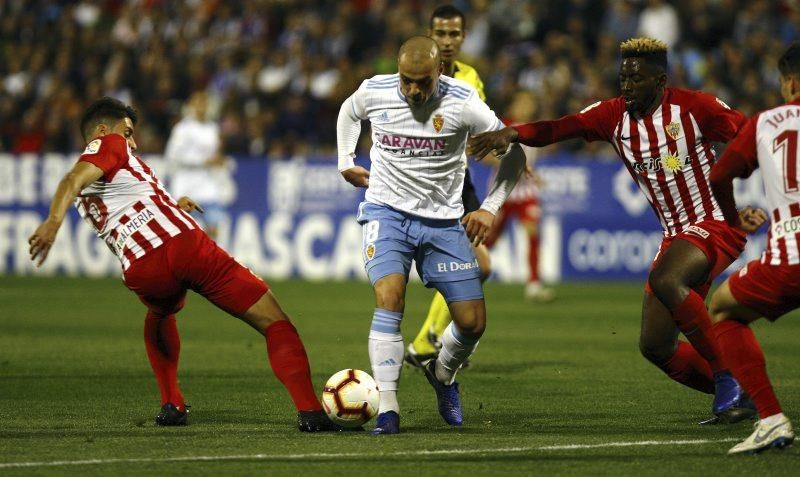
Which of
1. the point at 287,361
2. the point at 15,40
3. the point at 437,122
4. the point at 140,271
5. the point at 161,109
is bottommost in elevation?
the point at 287,361

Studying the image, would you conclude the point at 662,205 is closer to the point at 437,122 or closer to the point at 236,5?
the point at 437,122

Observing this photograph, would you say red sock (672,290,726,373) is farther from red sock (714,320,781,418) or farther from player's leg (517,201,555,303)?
player's leg (517,201,555,303)

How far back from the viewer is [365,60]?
73.7 feet

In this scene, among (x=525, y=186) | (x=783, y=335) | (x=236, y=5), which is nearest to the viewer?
(x=783, y=335)

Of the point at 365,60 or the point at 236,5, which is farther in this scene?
the point at 236,5

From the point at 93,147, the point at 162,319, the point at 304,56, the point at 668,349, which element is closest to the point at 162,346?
the point at 162,319

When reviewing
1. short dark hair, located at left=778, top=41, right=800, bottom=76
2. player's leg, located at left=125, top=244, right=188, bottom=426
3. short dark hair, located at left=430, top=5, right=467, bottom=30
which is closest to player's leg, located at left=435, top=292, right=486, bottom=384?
player's leg, located at left=125, top=244, right=188, bottom=426

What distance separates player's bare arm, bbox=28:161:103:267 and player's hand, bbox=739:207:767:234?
132 inches

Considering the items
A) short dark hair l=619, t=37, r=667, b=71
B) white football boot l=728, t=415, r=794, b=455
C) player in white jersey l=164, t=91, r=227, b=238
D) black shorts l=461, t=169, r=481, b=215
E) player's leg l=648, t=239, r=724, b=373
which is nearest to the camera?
white football boot l=728, t=415, r=794, b=455

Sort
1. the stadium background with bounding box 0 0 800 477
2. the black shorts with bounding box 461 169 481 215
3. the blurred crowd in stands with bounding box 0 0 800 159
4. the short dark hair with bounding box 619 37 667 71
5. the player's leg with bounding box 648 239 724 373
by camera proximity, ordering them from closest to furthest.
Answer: the stadium background with bounding box 0 0 800 477 < the player's leg with bounding box 648 239 724 373 < the short dark hair with bounding box 619 37 667 71 < the black shorts with bounding box 461 169 481 215 < the blurred crowd in stands with bounding box 0 0 800 159

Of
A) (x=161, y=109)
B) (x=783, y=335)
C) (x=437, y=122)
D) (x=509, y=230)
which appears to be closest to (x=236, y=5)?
(x=161, y=109)

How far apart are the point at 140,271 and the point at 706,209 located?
3.23 m

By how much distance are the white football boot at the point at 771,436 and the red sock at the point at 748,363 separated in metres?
0.06

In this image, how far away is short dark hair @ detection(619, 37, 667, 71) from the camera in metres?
7.63
